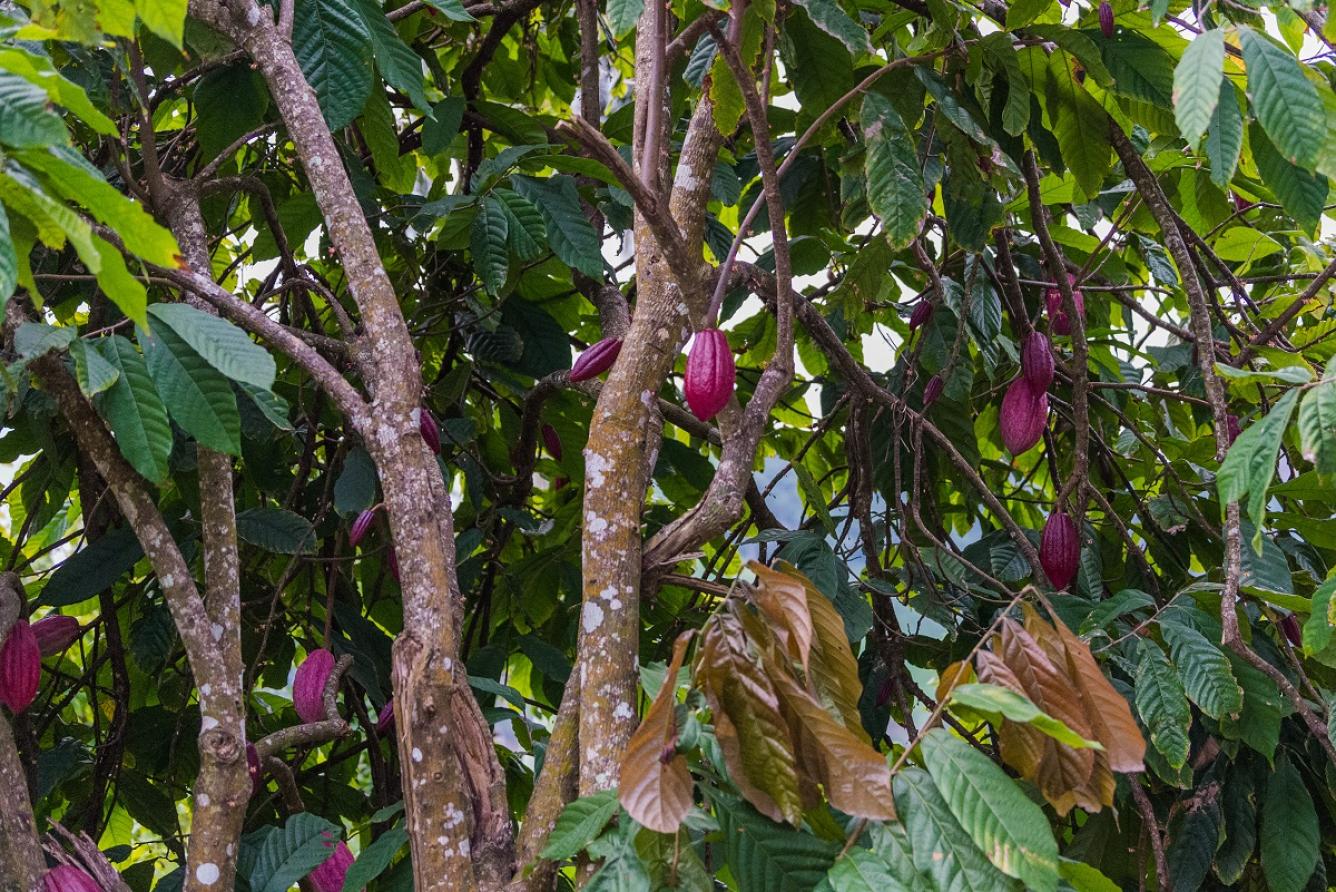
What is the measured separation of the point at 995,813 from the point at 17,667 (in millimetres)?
1202

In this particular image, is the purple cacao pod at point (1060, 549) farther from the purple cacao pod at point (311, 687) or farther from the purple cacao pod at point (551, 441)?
the purple cacao pod at point (311, 687)

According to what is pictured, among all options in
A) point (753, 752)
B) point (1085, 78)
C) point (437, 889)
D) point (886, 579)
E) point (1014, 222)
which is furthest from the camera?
point (1014, 222)

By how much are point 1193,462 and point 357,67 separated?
4.80 ft

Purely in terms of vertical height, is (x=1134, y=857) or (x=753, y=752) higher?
(x=753, y=752)

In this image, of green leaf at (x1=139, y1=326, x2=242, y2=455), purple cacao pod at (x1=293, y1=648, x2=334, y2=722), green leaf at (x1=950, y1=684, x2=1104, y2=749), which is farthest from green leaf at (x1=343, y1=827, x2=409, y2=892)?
green leaf at (x1=950, y1=684, x2=1104, y2=749)

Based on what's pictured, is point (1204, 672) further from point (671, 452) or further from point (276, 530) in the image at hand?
point (276, 530)

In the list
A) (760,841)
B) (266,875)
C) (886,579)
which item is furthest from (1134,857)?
(266,875)

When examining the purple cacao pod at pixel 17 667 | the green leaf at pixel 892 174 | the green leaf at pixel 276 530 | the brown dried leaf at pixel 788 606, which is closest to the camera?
the brown dried leaf at pixel 788 606

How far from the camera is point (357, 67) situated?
1600 millimetres

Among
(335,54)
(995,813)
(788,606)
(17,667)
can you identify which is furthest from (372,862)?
(335,54)

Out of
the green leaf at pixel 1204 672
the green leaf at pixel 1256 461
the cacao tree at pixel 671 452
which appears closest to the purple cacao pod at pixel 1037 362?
the cacao tree at pixel 671 452

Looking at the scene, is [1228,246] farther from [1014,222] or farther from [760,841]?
[760,841]

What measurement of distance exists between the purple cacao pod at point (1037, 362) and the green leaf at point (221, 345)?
1.08 m

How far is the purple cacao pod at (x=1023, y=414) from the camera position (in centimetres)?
186
